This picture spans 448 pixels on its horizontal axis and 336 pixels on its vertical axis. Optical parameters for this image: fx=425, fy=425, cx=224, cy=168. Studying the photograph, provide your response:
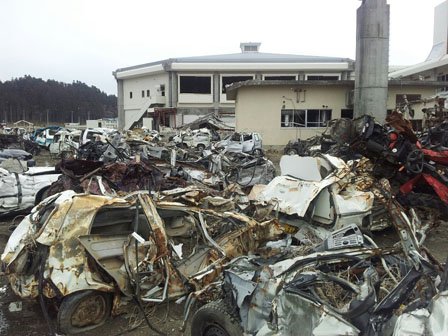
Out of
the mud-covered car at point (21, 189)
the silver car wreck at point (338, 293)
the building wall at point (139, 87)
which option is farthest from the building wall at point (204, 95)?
the silver car wreck at point (338, 293)

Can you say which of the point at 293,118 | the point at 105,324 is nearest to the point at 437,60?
the point at 293,118

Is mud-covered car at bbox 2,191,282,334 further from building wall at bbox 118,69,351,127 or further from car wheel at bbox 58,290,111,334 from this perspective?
building wall at bbox 118,69,351,127

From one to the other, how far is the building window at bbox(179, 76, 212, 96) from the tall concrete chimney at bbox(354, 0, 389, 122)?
26.2 meters

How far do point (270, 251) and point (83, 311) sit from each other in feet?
7.05

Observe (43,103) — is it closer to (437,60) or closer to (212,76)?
(212,76)

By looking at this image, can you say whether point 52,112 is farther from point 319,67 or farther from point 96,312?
point 96,312

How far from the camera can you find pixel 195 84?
156 ft

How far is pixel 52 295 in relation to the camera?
4.38 m

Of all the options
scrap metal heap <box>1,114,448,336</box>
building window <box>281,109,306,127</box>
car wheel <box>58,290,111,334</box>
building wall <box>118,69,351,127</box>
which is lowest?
car wheel <box>58,290,111,334</box>

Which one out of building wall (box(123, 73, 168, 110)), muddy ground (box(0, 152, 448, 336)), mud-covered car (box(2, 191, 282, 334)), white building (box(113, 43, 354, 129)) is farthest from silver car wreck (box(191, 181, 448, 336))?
building wall (box(123, 73, 168, 110))

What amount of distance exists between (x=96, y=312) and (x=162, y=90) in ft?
151

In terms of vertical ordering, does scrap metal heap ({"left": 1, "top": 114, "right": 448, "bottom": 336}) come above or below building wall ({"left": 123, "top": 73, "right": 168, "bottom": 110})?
below

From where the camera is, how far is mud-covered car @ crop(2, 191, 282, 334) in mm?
4438

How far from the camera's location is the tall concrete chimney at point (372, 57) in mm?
21703
